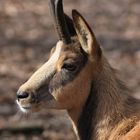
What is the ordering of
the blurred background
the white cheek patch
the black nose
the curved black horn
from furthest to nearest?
the blurred background, the curved black horn, the white cheek patch, the black nose

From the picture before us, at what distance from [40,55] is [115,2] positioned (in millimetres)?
5393

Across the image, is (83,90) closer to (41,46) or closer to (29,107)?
(29,107)

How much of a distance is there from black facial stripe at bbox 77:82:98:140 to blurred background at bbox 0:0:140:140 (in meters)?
3.21

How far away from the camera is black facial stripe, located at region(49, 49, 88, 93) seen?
7.51 metres

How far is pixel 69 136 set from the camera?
10961 millimetres

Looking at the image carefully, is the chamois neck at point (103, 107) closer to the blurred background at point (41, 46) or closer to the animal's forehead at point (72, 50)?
the animal's forehead at point (72, 50)

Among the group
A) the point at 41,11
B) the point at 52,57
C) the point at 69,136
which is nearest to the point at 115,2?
the point at 41,11

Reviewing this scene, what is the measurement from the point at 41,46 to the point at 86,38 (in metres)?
8.65

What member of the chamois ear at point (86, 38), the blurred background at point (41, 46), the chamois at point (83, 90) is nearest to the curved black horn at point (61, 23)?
the chamois at point (83, 90)

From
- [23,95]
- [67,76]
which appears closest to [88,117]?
[67,76]

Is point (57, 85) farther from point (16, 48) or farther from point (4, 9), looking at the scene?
point (4, 9)

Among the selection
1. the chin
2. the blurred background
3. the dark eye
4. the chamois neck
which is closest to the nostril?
the chin

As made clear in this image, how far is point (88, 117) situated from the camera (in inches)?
300

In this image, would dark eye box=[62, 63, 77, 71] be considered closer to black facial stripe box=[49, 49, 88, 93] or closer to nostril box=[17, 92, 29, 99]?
black facial stripe box=[49, 49, 88, 93]
